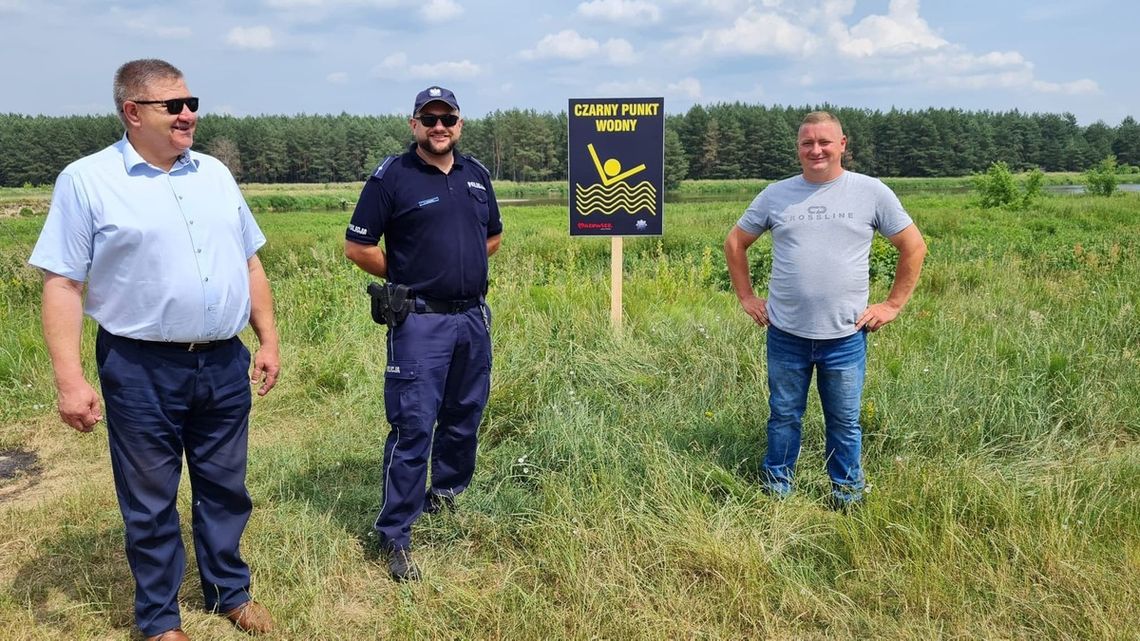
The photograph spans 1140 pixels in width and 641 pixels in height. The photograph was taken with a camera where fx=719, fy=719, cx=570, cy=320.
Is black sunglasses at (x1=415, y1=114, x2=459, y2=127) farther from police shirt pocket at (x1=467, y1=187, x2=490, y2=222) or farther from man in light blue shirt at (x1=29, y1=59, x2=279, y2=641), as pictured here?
man in light blue shirt at (x1=29, y1=59, x2=279, y2=641)

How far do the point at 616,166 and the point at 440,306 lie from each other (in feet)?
10.1

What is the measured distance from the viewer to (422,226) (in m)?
3.04

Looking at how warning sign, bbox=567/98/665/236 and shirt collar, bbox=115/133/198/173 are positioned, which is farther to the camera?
warning sign, bbox=567/98/665/236

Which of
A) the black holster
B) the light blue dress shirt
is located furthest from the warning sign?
the light blue dress shirt

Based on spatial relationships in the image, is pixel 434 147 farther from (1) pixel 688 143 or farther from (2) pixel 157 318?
(1) pixel 688 143

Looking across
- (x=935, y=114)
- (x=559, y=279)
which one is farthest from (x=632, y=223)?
(x=935, y=114)

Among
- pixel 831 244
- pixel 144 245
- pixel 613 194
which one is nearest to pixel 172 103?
pixel 144 245

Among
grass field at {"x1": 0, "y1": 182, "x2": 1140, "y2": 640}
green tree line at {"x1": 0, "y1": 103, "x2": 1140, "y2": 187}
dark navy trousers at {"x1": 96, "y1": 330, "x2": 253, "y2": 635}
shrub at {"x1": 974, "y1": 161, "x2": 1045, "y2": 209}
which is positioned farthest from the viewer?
green tree line at {"x1": 0, "y1": 103, "x2": 1140, "y2": 187}

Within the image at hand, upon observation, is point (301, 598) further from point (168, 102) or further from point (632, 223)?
point (632, 223)

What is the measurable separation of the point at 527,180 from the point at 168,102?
3524 inches

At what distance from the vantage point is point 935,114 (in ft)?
302

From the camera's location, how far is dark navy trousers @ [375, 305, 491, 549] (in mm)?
3053

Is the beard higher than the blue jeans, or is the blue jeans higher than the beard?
the beard

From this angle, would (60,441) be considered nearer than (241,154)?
Yes
